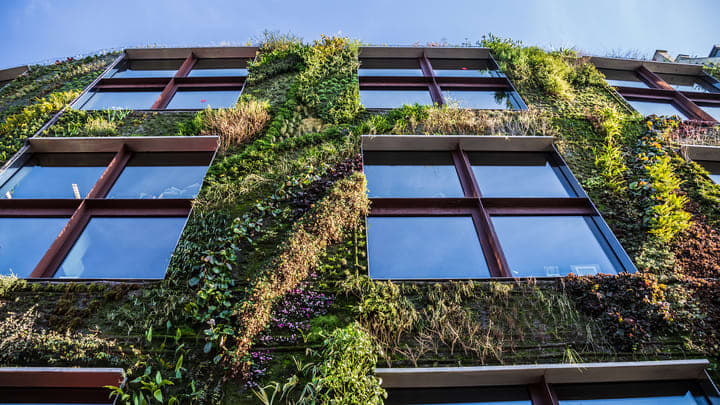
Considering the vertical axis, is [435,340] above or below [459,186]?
below

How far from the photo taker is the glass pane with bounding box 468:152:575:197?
7832 millimetres

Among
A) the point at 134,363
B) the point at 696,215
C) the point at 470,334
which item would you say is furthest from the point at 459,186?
the point at 134,363

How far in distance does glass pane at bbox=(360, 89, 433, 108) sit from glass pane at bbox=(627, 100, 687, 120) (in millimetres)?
5098

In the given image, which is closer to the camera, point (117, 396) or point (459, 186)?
point (117, 396)

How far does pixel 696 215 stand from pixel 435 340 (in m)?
5.13

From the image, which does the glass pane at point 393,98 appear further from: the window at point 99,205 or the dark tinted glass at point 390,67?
the window at point 99,205

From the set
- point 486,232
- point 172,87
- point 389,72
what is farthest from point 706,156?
point 172,87

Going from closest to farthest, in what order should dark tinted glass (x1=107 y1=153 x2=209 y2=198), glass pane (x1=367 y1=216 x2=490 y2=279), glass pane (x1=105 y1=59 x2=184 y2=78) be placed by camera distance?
glass pane (x1=367 y1=216 x2=490 y2=279) < dark tinted glass (x1=107 y1=153 x2=209 y2=198) < glass pane (x1=105 y1=59 x2=184 y2=78)

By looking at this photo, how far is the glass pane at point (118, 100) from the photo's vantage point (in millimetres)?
10109

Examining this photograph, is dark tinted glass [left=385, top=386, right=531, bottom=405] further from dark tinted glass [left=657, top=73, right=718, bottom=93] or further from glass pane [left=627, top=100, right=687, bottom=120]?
dark tinted glass [left=657, top=73, right=718, bottom=93]

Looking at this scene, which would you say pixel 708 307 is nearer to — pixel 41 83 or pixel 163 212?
pixel 163 212

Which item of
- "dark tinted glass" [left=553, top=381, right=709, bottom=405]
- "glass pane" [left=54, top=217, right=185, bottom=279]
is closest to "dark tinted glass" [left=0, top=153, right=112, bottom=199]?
"glass pane" [left=54, top=217, right=185, bottom=279]

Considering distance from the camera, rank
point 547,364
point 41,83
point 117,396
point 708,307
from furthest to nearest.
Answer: point 41,83 → point 708,307 → point 547,364 → point 117,396

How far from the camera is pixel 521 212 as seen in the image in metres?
7.35
